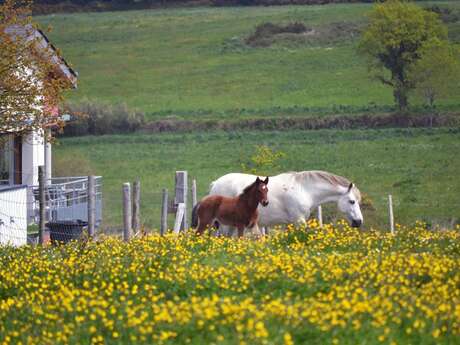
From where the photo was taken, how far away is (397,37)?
71500 millimetres

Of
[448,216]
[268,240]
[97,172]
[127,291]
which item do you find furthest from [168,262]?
[97,172]

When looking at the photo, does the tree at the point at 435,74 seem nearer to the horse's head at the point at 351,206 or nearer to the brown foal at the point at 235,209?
the horse's head at the point at 351,206

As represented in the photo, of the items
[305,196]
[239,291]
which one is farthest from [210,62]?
[239,291]

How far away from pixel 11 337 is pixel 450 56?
60825 mm

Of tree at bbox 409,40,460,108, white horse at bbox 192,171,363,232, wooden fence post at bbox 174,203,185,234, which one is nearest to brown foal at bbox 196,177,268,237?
wooden fence post at bbox 174,203,185,234

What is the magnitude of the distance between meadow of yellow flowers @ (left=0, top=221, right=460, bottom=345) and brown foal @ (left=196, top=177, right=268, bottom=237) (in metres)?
2.78

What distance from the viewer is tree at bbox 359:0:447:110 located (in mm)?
70750

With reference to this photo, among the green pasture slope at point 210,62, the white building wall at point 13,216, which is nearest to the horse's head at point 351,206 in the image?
the white building wall at point 13,216

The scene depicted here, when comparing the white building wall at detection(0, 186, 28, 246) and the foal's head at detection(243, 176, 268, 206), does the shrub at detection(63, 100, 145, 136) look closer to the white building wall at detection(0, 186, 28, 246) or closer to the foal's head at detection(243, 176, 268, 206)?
the white building wall at detection(0, 186, 28, 246)

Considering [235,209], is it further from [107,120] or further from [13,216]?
[107,120]

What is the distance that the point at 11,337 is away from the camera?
11.0 metres

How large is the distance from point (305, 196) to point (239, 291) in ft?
30.7

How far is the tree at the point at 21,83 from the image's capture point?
19641mm

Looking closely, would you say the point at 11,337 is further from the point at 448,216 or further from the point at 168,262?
the point at 448,216
